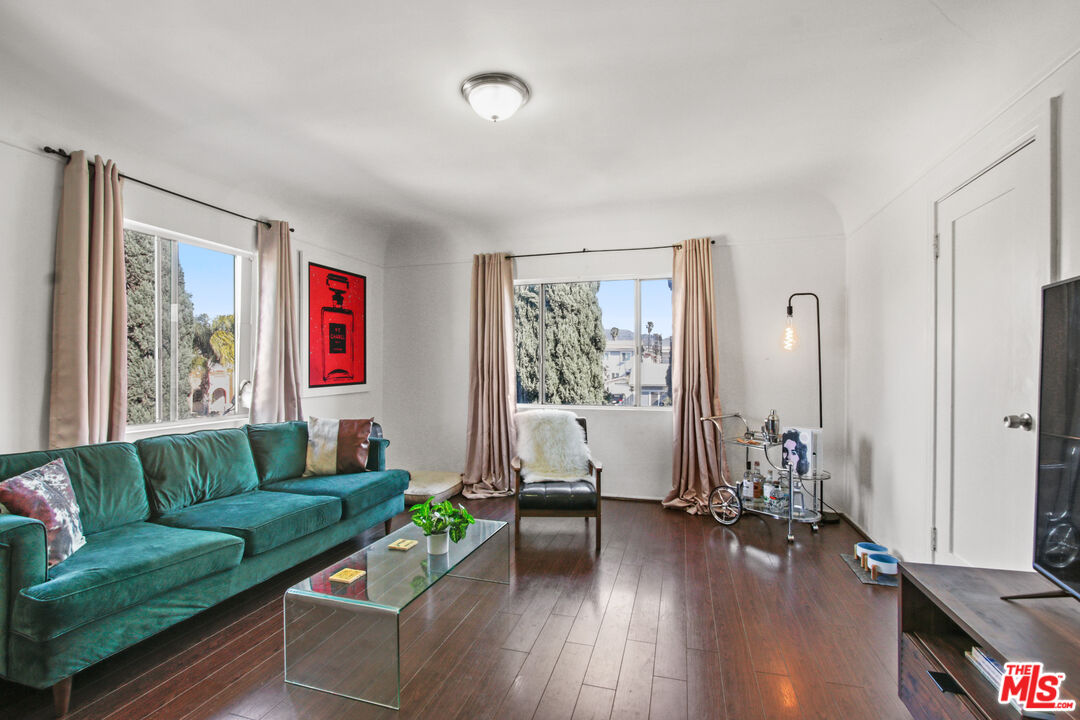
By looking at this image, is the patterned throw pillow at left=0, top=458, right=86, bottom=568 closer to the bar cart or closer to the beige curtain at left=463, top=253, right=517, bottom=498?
the beige curtain at left=463, top=253, right=517, bottom=498

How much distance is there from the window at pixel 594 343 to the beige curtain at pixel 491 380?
9.8 inches

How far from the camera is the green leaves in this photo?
2490 mm

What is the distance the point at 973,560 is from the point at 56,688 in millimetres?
3780

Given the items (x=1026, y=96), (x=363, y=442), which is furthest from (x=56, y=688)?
(x=1026, y=96)

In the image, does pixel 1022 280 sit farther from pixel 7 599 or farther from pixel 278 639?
pixel 7 599

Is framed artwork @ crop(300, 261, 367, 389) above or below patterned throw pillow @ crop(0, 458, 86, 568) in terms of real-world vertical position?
above

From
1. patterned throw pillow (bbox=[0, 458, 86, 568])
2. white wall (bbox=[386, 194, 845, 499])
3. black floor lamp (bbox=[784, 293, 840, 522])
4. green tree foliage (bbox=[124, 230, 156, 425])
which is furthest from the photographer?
white wall (bbox=[386, 194, 845, 499])

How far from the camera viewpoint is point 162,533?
2391mm

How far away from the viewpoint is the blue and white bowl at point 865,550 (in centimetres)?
308

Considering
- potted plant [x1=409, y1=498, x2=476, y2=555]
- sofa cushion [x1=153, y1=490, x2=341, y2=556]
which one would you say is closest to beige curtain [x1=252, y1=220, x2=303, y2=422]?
sofa cushion [x1=153, y1=490, x2=341, y2=556]

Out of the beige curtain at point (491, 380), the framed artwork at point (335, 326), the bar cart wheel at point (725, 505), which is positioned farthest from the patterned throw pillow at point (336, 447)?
the bar cart wheel at point (725, 505)

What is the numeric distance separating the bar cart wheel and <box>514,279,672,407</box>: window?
99cm

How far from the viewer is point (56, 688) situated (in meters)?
1.79

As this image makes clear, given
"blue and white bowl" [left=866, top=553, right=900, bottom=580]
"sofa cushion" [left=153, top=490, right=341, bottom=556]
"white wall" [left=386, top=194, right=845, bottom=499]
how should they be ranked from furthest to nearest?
"white wall" [left=386, top=194, right=845, bottom=499] < "blue and white bowl" [left=866, top=553, right=900, bottom=580] < "sofa cushion" [left=153, top=490, right=341, bottom=556]
